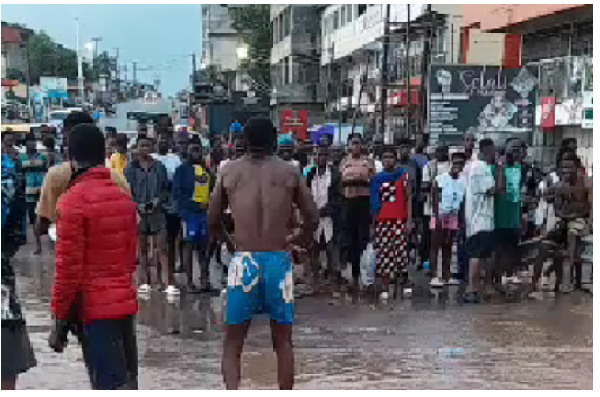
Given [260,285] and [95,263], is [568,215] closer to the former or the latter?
[260,285]

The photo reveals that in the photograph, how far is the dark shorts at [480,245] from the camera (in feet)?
31.0

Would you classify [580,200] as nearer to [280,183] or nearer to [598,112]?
[598,112]

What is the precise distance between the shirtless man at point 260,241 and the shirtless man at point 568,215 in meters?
5.13

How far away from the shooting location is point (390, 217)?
9641 millimetres

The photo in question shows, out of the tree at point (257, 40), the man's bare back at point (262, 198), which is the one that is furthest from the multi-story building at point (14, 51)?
the man's bare back at point (262, 198)

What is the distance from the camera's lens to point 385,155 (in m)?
9.50

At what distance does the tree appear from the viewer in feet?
198

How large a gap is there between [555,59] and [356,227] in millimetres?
10507

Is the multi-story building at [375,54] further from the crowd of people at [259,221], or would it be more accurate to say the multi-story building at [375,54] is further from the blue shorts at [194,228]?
the blue shorts at [194,228]

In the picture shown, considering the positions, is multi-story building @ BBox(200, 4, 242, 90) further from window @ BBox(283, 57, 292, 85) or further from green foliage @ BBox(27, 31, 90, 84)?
window @ BBox(283, 57, 292, 85)

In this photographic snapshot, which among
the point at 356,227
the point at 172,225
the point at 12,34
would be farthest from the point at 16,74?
the point at 356,227

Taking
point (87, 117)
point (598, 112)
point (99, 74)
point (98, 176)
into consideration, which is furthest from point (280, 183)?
point (99, 74)

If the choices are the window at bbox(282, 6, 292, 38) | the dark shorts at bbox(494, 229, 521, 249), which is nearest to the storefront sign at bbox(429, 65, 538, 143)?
the dark shorts at bbox(494, 229, 521, 249)

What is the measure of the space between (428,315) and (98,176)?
4685 millimetres
